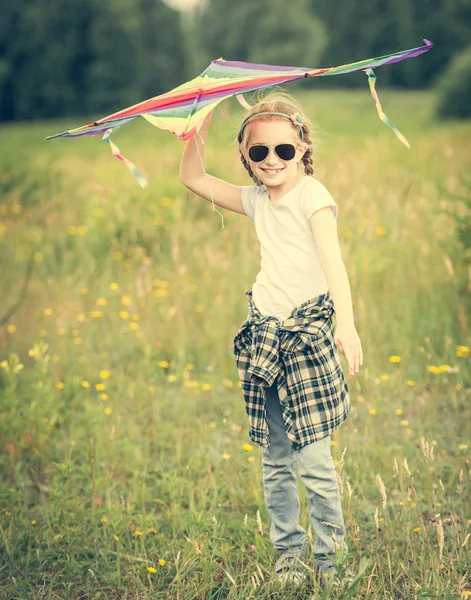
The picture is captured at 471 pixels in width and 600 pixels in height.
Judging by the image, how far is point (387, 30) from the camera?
42.0 m

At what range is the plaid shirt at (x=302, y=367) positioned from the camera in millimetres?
2307

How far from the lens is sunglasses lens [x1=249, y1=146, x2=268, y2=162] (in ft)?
7.54

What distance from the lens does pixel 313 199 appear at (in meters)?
2.23

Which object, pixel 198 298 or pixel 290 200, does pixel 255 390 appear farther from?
pixel 198 298

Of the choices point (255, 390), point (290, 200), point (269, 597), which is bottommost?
point (269, 597)

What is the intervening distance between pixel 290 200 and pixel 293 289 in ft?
0.96

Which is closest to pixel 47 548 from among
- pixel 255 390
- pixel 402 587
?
pixel 255 390

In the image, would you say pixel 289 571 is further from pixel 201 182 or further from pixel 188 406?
pixel 188 406

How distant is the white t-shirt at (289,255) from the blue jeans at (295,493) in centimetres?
31

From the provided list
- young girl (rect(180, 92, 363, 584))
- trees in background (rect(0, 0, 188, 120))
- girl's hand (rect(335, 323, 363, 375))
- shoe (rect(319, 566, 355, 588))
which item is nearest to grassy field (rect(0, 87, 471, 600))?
shoe (rect(319, 566, 355, 588))

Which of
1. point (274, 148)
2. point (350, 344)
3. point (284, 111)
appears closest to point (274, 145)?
point (274, 148)

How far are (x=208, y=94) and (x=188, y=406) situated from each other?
2.03 meters

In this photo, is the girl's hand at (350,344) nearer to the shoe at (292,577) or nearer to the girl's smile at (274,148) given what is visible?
the girl's smile at (274,148)

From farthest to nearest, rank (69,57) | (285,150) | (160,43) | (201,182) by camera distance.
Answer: (160,43) < (69,57) < (201,182) < (285,150)
